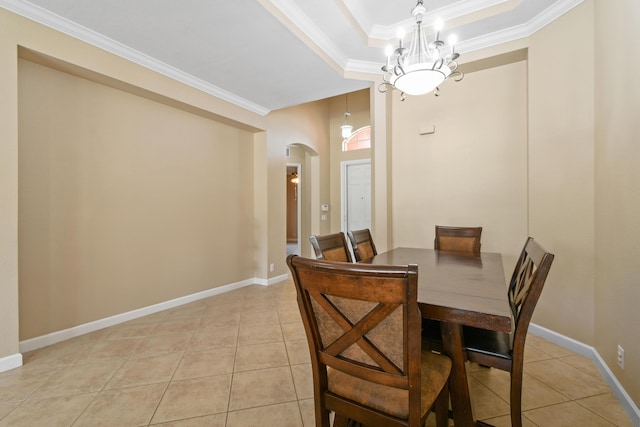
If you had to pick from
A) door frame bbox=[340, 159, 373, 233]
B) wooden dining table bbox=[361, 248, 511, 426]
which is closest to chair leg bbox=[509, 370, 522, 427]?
wooden dining table bbox=[361, 248, 511, 426]

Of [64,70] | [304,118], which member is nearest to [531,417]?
[64,70]

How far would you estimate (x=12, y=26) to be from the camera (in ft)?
6.59

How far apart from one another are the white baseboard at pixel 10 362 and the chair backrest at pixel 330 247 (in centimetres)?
235

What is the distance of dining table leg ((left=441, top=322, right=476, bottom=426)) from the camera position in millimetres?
1206

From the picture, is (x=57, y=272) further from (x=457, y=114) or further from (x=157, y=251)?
(x=457, y=114)

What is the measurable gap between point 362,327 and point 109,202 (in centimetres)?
299

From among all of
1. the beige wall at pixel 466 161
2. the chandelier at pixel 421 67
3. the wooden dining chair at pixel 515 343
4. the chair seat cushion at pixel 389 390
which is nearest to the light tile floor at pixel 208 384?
the wooden dining chair at pixel 515 343

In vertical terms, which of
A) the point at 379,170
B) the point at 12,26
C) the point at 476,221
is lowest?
the point at 476,221

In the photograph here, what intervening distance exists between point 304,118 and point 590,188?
4105 mm

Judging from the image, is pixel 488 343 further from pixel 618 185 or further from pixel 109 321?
pixel 109 321

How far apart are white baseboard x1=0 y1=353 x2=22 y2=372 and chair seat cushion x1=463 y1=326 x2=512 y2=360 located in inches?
120

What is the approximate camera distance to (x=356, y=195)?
18.3 feet

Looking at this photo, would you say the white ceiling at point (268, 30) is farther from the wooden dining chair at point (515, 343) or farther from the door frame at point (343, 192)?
the wooden dining chair at point (515, 343)

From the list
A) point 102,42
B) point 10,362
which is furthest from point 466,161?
point 10,362
